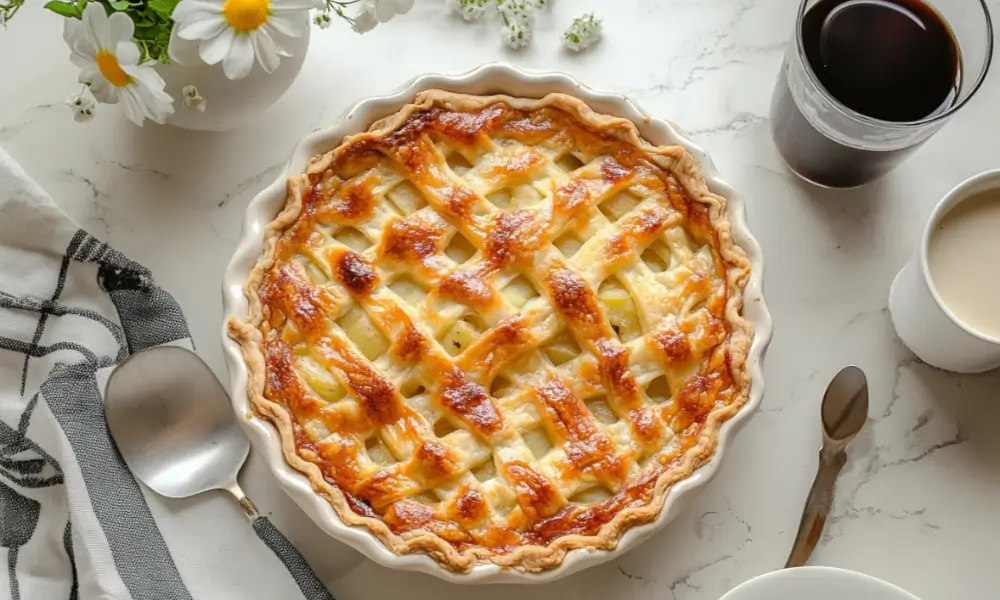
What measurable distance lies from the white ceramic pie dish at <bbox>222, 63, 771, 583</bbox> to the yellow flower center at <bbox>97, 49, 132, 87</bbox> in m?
0.24

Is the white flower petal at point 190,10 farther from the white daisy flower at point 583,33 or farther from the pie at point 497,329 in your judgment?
the white daisy flower at point 583,33

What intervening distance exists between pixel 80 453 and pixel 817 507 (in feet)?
3.58

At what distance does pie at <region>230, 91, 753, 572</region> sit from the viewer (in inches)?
57.0

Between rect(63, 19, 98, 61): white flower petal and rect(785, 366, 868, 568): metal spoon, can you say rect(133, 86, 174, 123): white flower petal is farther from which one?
rect(785, 366, 868, 568): metal spoon

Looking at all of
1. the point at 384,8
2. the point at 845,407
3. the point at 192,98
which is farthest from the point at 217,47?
the point at 845,407

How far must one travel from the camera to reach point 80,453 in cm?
154

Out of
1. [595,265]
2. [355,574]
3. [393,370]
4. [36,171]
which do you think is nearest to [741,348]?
[595,265]

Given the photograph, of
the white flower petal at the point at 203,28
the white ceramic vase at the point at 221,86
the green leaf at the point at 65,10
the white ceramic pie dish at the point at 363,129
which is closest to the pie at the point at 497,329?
the white ceramic pie dish at the point at 363,129

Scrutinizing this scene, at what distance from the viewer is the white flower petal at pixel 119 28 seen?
4.39 feet

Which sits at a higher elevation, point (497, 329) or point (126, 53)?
point (126, 53)

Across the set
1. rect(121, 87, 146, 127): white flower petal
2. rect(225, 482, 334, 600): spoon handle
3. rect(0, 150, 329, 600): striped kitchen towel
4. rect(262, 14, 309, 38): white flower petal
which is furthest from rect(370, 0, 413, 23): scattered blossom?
rect(225, 482, 334, 600): spoon handle

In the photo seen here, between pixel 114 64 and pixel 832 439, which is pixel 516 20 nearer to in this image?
pixel 114 64

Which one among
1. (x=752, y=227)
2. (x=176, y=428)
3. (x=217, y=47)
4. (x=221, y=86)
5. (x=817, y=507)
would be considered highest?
(x=217, y=47)

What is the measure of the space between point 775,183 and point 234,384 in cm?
92
